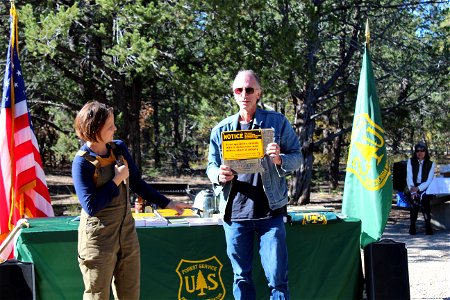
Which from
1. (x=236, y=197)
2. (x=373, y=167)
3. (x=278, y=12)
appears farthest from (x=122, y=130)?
(x=236, y=197)

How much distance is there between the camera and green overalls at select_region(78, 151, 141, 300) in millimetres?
3475

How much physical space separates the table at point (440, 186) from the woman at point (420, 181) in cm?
29

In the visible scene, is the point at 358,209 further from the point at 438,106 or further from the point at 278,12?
the point at 438,106

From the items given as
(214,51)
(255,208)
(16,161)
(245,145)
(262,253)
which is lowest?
(262,253)

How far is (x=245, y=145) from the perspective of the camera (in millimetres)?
3928

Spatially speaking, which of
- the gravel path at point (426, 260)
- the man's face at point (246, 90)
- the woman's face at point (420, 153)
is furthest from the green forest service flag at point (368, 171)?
the woman's face at point (420, 153)

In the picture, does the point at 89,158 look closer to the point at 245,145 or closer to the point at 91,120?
the point at 91,120

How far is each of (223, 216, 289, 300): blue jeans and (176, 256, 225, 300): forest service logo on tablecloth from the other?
0.91 m

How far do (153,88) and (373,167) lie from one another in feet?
31.0

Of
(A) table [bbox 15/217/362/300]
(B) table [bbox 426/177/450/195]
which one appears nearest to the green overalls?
(A) table [bbox 15/217/362/300]

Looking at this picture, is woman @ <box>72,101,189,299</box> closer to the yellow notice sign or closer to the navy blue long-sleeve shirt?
the navy blue long-sleeve shirt

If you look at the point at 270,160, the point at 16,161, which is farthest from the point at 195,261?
the point at 16,161

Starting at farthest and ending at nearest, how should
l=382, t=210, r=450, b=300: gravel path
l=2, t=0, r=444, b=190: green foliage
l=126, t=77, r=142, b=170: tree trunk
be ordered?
l=126, t=77, r=142, b=170: tree trunk, l=2, t=0, r=444, b=190: green foliage, l=382, t=210, r=450, b=300: gravel path

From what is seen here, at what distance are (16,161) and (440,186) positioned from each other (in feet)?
27.1
